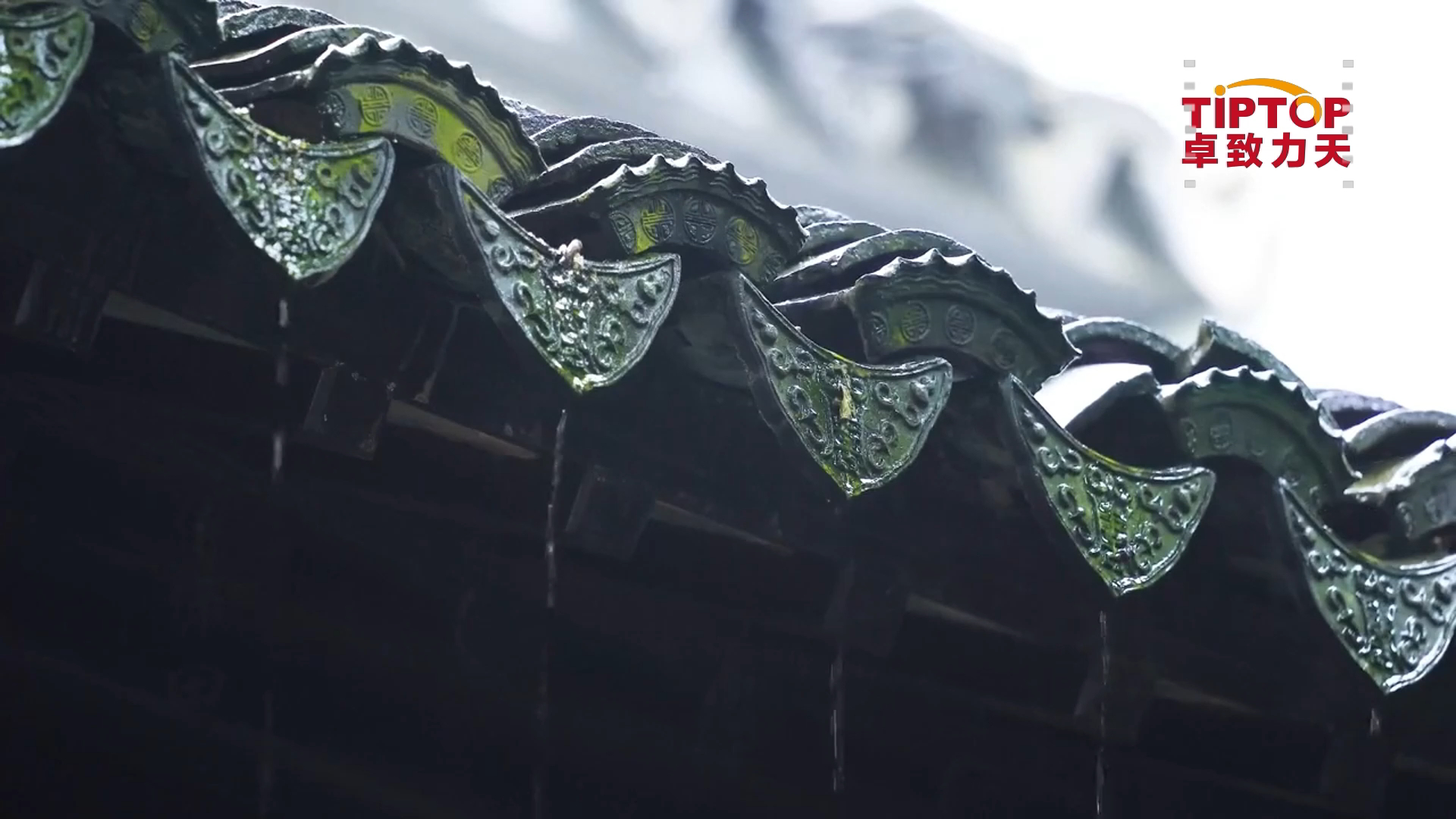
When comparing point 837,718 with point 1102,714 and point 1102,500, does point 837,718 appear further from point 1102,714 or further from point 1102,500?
point 1102,500

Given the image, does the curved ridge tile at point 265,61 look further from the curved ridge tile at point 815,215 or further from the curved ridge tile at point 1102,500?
the curved ridge tile at point 815,215

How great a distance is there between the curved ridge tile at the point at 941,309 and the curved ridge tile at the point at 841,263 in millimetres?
167

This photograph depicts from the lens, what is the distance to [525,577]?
3.15m

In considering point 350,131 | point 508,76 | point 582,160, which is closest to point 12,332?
point 350,131

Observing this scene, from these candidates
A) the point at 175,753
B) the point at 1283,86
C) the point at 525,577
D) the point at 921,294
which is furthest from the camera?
the point at 1283,86

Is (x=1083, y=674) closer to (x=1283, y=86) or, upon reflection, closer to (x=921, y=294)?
(x=921, y=294)

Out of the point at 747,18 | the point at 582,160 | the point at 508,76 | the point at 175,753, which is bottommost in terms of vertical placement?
the point at 175,753

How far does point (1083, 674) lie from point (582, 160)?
66.6 inches

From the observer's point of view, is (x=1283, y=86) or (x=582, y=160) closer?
(x=582, y=160)

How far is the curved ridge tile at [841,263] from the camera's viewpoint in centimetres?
291

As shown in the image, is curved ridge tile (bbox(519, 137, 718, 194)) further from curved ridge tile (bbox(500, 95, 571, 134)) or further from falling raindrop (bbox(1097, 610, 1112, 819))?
falling raindrop (bbox(1097, 610, 1112, 819))

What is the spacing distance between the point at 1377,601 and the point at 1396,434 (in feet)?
2.07

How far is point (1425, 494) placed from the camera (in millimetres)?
3240

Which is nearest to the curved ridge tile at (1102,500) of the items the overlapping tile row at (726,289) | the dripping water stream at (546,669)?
the overlapping tile row at (726,289)
